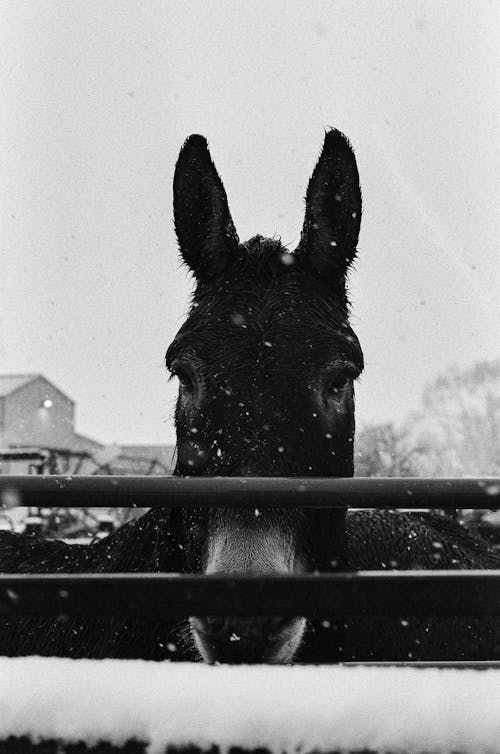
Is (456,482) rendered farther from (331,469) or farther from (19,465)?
(19,465)

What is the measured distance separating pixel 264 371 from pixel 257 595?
1.49 m

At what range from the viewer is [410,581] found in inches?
41.1

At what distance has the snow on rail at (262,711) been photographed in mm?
931

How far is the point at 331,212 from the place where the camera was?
10.9 feet

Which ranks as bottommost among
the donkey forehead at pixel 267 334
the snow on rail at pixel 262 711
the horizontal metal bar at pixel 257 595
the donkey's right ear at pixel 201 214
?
the snow on rail at pixel 262 711

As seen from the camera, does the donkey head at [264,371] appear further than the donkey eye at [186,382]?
No

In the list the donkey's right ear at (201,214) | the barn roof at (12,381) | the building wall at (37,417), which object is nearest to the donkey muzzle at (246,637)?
the donkey's right ear at (201,214)

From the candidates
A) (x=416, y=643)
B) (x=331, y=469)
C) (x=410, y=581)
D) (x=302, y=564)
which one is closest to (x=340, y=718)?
(x=410, y=581)

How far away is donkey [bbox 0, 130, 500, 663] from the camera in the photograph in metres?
2.12

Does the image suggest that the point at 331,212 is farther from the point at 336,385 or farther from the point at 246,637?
the point at 246,637

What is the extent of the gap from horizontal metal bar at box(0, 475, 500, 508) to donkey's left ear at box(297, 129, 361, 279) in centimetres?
218

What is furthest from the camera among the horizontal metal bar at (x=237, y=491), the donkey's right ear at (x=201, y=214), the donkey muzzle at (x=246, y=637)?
Answer: the donkey's right ear at (x=201, y=214)

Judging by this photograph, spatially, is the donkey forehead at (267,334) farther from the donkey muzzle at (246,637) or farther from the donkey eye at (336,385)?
the donkey muzzle at (246,637)

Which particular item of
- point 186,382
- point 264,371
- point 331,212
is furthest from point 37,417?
point 264,371
